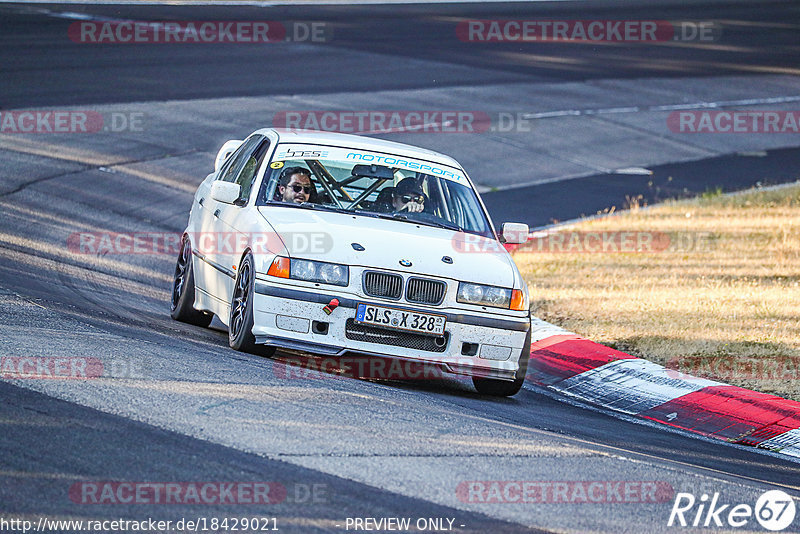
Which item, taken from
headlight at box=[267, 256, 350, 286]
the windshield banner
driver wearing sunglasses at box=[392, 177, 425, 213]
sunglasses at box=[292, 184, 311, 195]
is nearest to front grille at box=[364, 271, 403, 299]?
headlight at box=[267, 256, 350, 286]

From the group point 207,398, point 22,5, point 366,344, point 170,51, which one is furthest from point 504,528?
point 22,5

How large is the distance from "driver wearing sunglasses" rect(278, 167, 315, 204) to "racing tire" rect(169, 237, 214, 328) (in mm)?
1248

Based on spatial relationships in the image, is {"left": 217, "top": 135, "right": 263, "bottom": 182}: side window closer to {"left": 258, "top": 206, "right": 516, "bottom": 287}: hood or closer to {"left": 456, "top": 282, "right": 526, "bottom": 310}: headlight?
{"left": 258, "top": 206, "right": 516, "bottom": 287}: hood

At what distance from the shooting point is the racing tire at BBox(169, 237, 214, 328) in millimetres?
10016

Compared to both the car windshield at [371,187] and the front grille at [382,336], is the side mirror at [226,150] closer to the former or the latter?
the car windshield at [371,187]

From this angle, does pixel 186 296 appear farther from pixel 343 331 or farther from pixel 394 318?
pixel 394 318

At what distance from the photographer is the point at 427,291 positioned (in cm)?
818

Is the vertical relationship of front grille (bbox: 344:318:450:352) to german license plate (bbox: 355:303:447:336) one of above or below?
below

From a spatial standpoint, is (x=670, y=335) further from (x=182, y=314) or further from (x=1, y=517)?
(x=1, y=517)

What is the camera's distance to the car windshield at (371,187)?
30.1 ft

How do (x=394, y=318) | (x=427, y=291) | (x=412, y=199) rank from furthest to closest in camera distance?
(x=412, y=199) < (x=427, y=291) < (x=394, y=318)

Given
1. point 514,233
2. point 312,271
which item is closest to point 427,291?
point 312,271

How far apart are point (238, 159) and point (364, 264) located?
268 centimetres

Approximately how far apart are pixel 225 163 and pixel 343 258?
9.77ft
